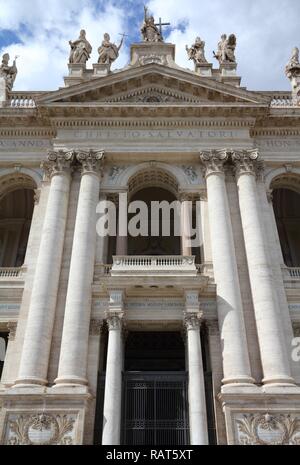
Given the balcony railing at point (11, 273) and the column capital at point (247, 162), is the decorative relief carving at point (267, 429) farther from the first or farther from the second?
the column capital at point (247, 162)

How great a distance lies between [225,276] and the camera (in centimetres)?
1780

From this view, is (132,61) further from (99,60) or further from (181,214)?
(181,214)

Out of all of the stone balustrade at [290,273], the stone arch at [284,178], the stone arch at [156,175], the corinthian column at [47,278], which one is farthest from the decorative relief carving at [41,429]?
the stone arch at [284,178]

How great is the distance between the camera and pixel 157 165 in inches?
869

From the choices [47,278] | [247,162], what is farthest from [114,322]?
[247,162]

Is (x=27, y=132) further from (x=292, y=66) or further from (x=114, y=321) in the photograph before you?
(x=292, y=66)

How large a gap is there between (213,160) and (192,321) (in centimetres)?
841

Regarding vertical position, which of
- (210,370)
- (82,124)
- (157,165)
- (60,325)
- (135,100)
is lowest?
(210,370)

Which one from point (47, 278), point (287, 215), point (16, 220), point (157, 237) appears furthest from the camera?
point (287, 215)

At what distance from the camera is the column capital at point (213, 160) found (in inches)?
828

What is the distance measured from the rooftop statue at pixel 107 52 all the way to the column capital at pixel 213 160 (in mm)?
9485

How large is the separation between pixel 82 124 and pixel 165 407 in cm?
1421

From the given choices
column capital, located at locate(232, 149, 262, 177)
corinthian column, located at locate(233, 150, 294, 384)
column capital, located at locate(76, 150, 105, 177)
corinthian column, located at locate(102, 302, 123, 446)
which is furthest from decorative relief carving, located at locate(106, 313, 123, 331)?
column capital, located at locate(232, 149, 262, 177)
